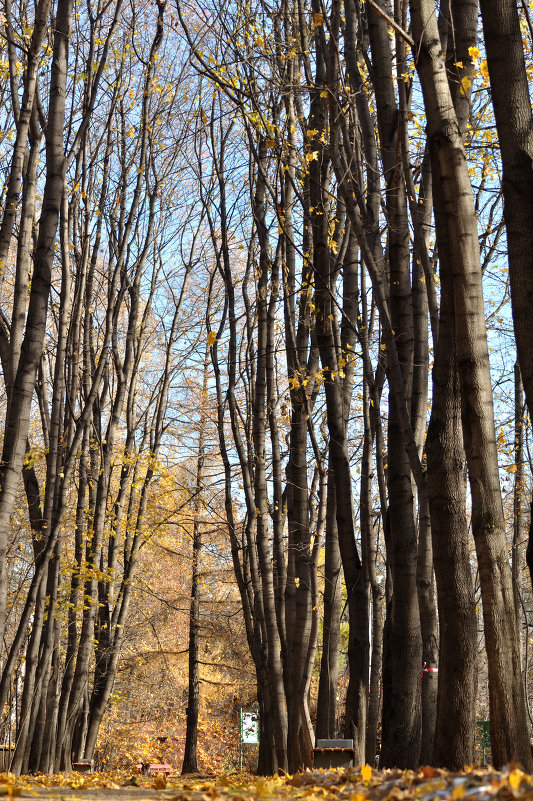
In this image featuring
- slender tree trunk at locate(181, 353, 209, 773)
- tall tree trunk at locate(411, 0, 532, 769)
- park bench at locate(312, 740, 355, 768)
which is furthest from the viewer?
slender tree trunk at locate(181, 353, 209, 773)

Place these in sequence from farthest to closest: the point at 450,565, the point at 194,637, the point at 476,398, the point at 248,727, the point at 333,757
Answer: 1. the point at 194,637
2. the point at 248,727
3. the point at 333,757
4. the point at 450,565
5. the point at 476,398

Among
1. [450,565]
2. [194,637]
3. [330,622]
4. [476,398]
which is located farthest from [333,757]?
[194,637]

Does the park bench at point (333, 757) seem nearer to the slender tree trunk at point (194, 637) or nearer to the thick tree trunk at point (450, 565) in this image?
the thick tree trunk at point (450, 565)

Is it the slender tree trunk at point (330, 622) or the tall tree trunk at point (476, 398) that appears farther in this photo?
the slender tree trunk at point (330, 622)

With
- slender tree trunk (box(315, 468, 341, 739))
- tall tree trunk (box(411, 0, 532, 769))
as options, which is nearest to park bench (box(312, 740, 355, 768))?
tall tree trunk (box(411, 0, 532, 769))

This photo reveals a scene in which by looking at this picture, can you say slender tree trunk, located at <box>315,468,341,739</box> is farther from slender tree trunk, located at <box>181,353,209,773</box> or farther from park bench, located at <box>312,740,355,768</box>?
slender tree trunk, located at <box>181,353,209,773</box>

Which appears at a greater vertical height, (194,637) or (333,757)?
(194,637)

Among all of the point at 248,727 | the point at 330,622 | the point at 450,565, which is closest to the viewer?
the point at 450,565

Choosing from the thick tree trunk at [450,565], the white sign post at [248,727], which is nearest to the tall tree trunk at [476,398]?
the thick tree trunk at [450,565]

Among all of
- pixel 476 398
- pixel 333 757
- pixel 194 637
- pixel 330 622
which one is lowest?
pixel 333 757

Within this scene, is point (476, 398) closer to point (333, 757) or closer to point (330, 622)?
point (333, 757)

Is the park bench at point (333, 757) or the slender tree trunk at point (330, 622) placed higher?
the slender tree trunk at point (330, 622)

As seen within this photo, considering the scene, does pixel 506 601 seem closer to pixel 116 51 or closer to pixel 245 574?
pixel 245 574

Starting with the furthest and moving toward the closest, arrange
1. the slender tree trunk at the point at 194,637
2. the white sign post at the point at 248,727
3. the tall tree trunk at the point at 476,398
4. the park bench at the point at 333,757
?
the white sign post at the point at 248,727, the slender tree trunk at the point at 194,637, the park bench at the point at 333,757, the tall tree trunk at the point at 476,398
